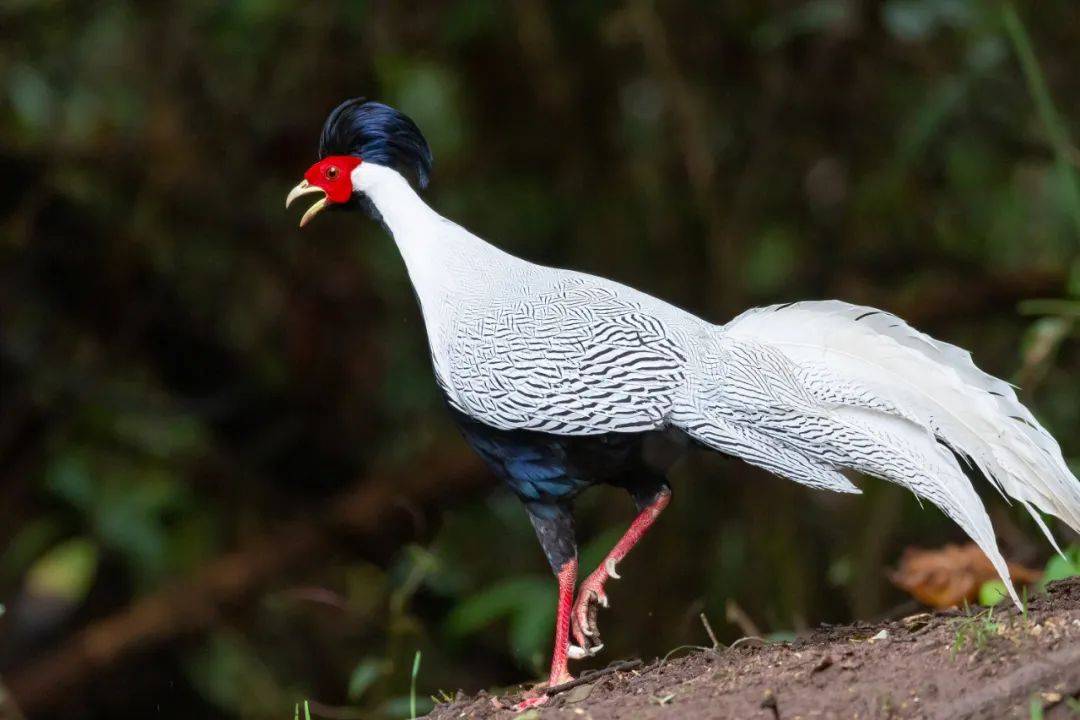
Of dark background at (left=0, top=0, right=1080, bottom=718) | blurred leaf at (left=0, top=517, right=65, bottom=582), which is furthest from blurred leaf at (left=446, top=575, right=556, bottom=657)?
blurred leaf at (left=0, top=517, right=65, bottom=582)

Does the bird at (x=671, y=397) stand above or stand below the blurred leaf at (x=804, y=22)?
below

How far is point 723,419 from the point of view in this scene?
370 cm

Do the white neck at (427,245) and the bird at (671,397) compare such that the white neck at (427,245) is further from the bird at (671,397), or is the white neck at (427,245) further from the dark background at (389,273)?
the dark background at (389,273)

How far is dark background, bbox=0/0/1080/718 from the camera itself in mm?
7535

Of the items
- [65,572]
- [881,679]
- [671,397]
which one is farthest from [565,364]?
[65,572]

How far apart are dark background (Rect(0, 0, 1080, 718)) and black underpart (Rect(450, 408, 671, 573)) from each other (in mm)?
3250

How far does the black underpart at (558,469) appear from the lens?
3.85 meters

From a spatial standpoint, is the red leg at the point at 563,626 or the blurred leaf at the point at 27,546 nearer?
the red leg at the point at 563,626

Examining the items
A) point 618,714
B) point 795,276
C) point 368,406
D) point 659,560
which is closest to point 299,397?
point 368,406

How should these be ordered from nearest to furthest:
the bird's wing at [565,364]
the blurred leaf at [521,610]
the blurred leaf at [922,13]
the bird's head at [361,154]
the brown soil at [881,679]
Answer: the brown soil at [881,679] → the bird's wing at [565,364] → the bird's head at [361,154] → the blurred leaf at [521,610] → the blurred leaf at [922,13]

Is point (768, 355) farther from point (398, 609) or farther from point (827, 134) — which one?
point (827, 134)

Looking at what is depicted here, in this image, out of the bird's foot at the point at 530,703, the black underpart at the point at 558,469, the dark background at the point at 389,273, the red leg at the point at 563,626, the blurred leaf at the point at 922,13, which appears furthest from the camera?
the dark background at the point at 389,273

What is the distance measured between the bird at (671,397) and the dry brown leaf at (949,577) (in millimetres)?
1003

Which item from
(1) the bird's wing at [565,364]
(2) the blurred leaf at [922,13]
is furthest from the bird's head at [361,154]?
(2) the blurred leaf at [922,13]
